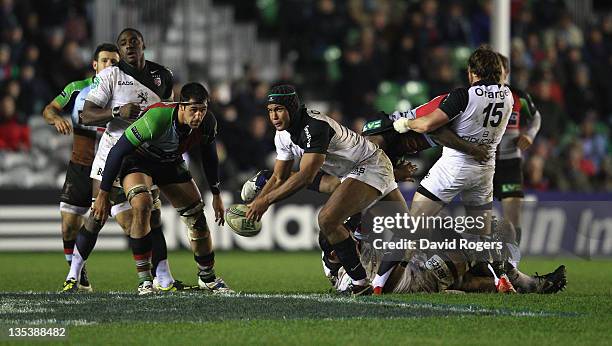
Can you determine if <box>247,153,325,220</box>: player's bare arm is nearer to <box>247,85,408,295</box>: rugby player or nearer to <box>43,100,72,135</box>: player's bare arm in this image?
<box>247,85,408,295</box>: rugby player

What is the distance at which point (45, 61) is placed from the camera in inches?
792

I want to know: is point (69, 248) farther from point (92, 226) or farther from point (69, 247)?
point (92, 226)

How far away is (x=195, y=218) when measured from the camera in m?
11.0

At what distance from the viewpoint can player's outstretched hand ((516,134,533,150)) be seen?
44.0ft

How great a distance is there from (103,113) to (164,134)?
0.86 m

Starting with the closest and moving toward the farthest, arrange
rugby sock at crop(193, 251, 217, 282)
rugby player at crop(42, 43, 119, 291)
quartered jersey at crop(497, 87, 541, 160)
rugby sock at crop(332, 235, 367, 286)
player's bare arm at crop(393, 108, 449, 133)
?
1. rugby sock at crop(332, 235, 367, 286)
2. player's bare arm at crop(393, 108, 449, 133)
3. rugby sock at crop(193, 251, 217, 282)
4. rugby player at crop(42, 43, 119, 291)
5. quartered jersey at crop(497, 87, 541, 160)

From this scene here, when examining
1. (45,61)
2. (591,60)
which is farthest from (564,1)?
(45,61)

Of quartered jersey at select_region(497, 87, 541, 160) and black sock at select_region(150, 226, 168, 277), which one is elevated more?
quartered jersey at select_region(497, 87, 541, 160)

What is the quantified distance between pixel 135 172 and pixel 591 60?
50.6ft

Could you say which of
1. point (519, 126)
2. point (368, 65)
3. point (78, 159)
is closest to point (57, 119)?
point (78, 159)

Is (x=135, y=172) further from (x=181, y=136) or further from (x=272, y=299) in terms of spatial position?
(x=272, y=299)

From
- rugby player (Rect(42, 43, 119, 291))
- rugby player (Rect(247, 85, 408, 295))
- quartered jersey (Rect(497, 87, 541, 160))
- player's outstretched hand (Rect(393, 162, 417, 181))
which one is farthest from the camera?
quartered jersey (Rect(497, 87, 541, 160))

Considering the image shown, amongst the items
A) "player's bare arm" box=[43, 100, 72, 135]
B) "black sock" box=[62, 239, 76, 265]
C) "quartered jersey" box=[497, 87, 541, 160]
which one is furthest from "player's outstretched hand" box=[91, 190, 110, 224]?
"quartered jersey" box=[497, 87, 541, 160]

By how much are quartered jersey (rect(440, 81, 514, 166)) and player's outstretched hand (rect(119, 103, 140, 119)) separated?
2.79 m
